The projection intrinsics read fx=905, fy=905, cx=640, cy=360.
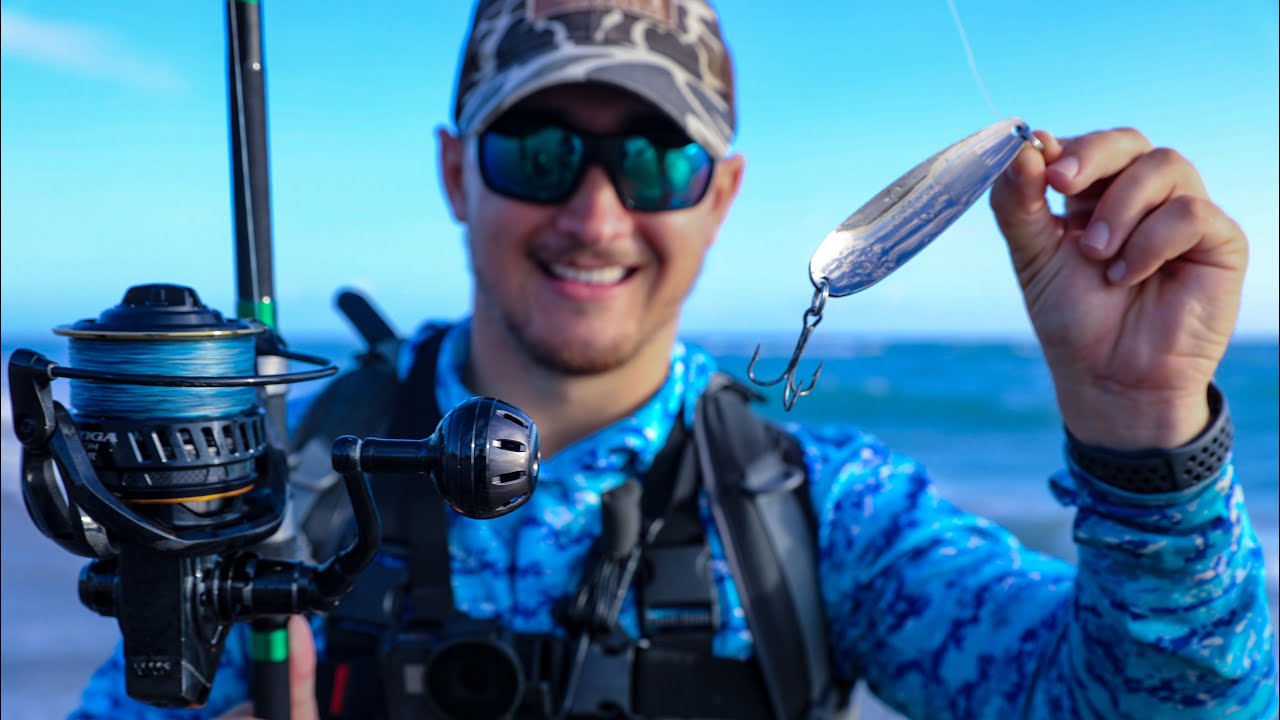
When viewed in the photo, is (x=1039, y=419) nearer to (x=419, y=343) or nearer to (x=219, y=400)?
(x=419, y=343)

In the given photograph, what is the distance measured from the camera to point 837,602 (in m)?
2.77

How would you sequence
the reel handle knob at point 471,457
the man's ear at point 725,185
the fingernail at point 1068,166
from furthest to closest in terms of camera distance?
the man's ear at point 725,185 → the fingernail at point 1068,166 → the reel handle knob at point 471,457

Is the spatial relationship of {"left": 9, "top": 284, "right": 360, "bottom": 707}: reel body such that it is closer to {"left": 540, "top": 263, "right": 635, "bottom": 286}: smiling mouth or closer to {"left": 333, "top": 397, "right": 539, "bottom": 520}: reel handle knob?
{"left": 333, "top": 397, "right": 539, "bottom": 520}: reel handle knob

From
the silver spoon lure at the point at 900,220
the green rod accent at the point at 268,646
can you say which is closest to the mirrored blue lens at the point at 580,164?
the silver spoon lure at the point at 900,220

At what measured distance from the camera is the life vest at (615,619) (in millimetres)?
2510

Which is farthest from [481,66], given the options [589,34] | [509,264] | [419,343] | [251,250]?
[251,250]

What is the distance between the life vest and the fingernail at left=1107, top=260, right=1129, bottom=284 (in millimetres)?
1143

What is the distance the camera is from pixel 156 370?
3.63ft

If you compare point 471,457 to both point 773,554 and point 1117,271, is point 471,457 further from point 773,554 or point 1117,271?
point 773,554

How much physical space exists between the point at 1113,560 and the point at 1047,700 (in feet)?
1.70

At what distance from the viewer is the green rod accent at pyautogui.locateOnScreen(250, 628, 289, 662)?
1576mm

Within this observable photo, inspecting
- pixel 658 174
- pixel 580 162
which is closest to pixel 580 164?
pixel 580 162

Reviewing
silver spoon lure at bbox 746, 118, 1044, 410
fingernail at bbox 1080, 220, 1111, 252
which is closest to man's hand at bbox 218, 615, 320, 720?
silver spoon lure at bbox 746, 118, 1044, 410

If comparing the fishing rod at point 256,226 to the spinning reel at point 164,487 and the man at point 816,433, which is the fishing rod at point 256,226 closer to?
the man at point 816,433
